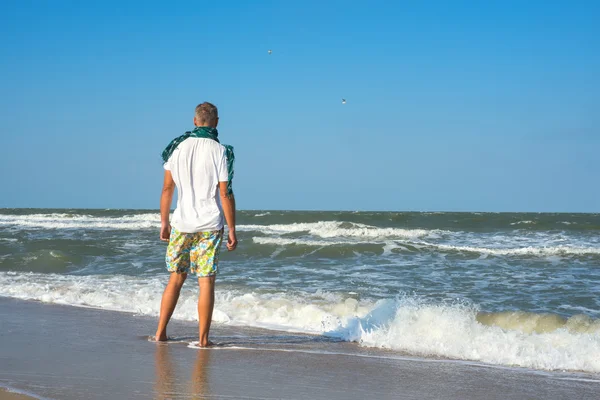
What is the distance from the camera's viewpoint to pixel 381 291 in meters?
8.30

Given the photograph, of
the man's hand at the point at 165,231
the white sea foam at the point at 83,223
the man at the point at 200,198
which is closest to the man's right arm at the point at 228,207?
the man at the point at 200,198

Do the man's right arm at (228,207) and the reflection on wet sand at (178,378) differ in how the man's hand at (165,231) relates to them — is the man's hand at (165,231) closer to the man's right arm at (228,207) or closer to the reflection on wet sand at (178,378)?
the man's right arm at (228,207)

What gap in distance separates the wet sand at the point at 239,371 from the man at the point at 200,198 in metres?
0.60

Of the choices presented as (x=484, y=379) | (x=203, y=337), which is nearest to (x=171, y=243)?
(x=203, y=337)

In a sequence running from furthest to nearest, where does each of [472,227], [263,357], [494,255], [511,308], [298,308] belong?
[472,227] → [494,255] → [511,308] → [298,308] → [263,357]

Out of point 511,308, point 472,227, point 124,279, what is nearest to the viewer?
point 511,308

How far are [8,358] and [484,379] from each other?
3025 millimetres

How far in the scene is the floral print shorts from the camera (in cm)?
428

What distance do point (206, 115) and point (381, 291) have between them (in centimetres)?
467

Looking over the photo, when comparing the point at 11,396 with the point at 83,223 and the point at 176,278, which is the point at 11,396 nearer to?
the point at 176,278

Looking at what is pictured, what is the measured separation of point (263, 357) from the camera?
430 cm

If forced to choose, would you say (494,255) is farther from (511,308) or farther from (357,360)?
(357,360)

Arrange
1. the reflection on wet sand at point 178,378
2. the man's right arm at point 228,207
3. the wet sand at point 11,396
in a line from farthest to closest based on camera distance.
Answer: the man's right arm at point 228,207 → the reflection on wet sand at point 178,378 → the wet sand at point 11,396

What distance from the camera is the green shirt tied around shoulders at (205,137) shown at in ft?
14.0
